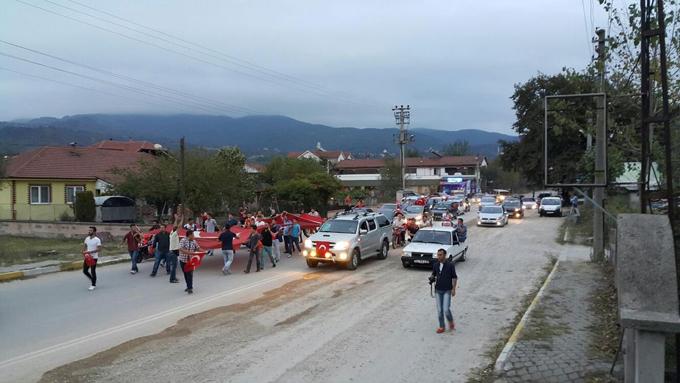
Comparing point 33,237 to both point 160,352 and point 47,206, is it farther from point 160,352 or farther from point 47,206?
point 160,352

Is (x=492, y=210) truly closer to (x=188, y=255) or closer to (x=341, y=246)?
(x=341, y=246)

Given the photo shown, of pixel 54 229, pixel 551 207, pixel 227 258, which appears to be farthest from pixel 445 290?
pixel 551 207

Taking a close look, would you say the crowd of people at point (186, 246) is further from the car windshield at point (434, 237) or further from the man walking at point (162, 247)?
the car windshield at point (434, 237)

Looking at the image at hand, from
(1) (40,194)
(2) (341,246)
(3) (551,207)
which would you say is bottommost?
(3) (551,207)

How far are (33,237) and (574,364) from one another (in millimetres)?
32198

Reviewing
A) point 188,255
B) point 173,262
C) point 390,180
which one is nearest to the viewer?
point 188,255

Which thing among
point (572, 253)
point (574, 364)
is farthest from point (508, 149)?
point (574, 364)

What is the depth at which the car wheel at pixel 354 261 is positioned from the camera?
18.8 meters

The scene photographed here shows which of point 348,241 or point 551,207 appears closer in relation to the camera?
point 348,241

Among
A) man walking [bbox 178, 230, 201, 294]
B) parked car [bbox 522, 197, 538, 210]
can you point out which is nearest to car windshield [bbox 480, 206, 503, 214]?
parked car [bbox 522, 197, 538, 210]

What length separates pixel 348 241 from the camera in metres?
18.8

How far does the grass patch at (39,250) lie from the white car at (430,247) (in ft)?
41.0

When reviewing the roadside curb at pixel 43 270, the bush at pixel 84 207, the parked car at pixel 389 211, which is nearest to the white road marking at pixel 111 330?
the roadside curb at pixel 43 270

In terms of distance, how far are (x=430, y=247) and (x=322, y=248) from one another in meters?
3.77
